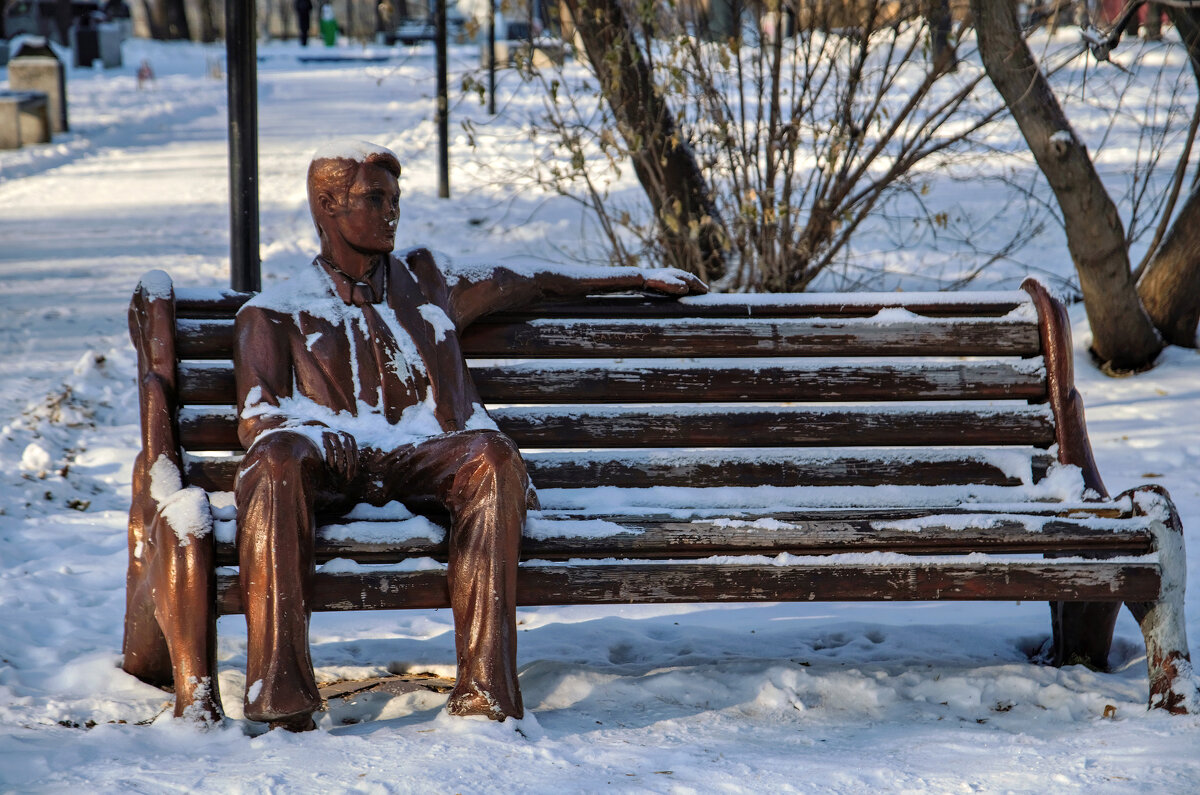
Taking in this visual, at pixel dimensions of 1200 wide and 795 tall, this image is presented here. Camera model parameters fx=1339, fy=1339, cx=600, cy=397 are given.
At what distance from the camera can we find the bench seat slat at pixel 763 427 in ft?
13.4

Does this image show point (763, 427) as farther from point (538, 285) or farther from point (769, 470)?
point (538, 285)

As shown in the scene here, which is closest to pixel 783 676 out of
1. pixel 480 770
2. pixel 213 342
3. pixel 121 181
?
pixel 480 770

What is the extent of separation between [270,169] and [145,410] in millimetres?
12341

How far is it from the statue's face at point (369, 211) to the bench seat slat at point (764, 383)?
61 centimetres

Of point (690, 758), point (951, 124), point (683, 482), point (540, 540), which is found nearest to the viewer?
point (690, 758)

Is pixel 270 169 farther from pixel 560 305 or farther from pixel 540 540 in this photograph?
pixel 540 540

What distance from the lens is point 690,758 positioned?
316 centimetres

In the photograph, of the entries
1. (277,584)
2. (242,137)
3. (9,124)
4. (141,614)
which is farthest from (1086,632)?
(9,124)

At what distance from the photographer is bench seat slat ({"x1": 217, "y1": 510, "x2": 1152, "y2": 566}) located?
3414mm

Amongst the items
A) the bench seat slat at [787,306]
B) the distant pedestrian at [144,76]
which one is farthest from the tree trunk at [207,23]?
the bench seat slat at [787,306]

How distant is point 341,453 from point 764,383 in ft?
4.73

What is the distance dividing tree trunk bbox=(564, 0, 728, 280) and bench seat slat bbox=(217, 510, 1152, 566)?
343 cm

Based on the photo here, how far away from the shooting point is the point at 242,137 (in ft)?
17.2

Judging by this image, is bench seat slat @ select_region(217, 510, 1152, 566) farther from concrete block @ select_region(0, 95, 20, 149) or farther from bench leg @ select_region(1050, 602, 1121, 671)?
concrete block @ select_region(0, 95, 20, 149)
